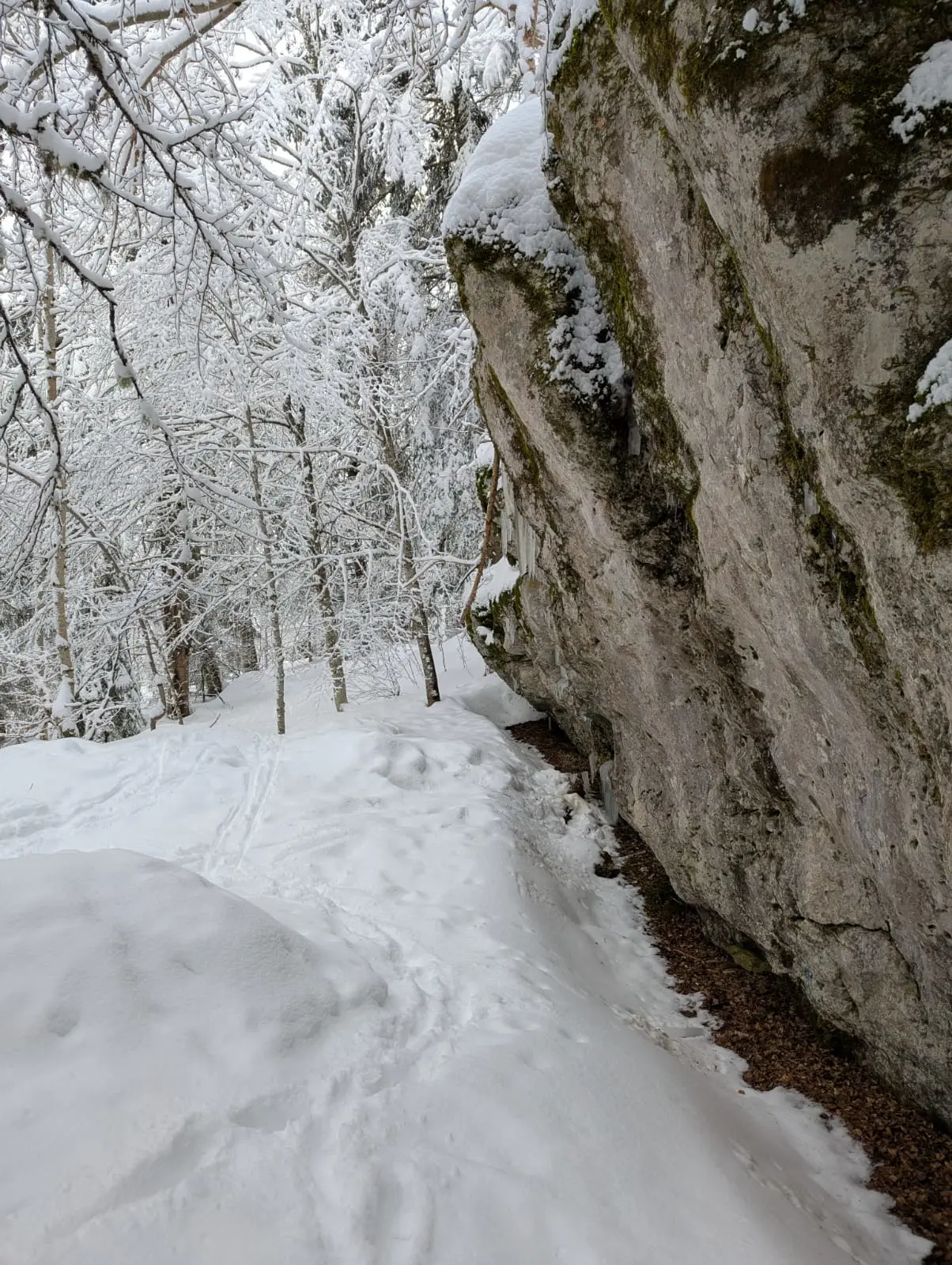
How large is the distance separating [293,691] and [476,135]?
989 cm

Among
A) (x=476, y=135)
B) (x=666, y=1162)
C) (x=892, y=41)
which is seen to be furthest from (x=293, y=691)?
(x=892, y=41)

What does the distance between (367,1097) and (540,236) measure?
416cm

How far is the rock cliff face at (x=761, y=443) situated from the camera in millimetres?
2006

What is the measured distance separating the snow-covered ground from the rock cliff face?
3.68 feet

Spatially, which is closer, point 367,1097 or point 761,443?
point 367,1097

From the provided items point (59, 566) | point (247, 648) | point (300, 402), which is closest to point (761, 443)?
point (300, 402)

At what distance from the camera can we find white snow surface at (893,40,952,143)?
1.87 m

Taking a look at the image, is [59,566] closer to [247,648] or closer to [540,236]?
[540,236]

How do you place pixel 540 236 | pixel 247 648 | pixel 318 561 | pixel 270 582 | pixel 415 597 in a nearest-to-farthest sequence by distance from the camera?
pixel 540 236 → pixel 270 582 → pixel 415 597 → pixel 318 561 → pixel 247 648

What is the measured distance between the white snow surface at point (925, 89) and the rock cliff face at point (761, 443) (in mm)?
10

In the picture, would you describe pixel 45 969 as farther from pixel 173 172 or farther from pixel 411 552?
pixel 411 552

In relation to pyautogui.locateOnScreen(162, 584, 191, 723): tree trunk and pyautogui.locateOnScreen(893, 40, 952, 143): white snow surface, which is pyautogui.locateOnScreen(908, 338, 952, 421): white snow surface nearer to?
pyautogui.locateOnScreen(893, 40, 952, 143): white snow surface

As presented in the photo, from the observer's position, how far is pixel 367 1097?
2.60 metres

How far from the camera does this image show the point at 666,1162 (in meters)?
2.64
